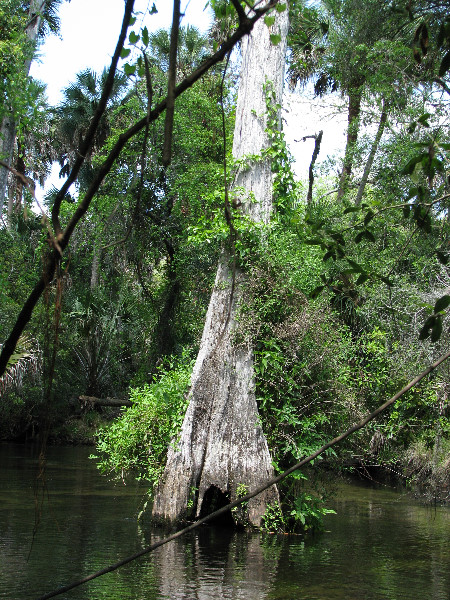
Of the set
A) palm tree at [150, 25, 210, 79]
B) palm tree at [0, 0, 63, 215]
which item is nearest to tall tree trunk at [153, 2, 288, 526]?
palm tree at [0, 0, 63, 215]

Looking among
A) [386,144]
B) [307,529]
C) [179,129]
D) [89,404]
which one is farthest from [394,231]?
[89,404]

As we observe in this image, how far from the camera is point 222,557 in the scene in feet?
27.2

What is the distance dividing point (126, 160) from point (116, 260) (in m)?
5.18

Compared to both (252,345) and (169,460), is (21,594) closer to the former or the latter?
(169,460)

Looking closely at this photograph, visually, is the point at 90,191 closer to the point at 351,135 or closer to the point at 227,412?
the point at 227,412

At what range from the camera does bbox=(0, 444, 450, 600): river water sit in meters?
6.69

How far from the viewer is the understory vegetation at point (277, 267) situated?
15.9 feet

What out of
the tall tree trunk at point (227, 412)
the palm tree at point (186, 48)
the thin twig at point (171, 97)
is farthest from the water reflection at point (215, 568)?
the palm tree at point (186, 48)

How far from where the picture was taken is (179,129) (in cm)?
2012

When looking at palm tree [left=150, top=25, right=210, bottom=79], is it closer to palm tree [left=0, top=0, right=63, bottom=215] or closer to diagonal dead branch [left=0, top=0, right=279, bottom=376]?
palm tree [left=0, top=0, right=63, bottom=215]

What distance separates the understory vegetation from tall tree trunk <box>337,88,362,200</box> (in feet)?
0.32

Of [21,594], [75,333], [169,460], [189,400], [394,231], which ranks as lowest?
[21,594]

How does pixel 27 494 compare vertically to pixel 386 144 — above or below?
below

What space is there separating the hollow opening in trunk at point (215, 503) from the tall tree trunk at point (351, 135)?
13.3 meters
